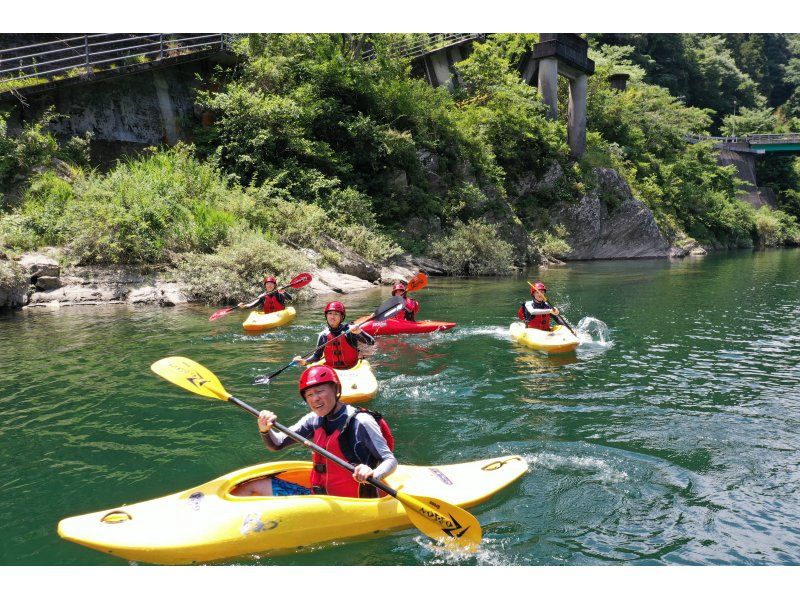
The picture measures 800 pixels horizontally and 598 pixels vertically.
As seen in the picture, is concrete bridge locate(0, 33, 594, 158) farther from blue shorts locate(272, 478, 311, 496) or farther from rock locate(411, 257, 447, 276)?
blue shorts locate(272, 478, 311, 496)

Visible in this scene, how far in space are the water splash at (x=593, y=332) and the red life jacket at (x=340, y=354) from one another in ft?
14.7

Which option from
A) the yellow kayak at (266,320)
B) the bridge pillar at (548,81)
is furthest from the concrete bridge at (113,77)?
the yellow kayak at (266,320)

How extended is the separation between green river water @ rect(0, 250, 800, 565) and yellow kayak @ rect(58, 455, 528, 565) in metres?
0.12

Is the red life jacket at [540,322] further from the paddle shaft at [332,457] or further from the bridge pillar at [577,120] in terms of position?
the bridge pillar at [577,120]

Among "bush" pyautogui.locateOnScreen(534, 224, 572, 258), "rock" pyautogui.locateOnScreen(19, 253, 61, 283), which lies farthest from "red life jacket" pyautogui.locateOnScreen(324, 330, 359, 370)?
"bush" pyautogui.locateOnScreen(534, 224, 572, 258)

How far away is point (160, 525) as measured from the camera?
3793mm

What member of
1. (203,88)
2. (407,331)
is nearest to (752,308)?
(407,331)

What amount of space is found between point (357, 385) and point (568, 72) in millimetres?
28136

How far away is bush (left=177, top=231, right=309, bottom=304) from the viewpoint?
45.0 feet

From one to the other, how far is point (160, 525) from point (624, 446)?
415cm

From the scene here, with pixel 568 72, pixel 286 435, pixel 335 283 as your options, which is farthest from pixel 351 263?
pixel 568 72

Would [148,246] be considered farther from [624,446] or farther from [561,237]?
[561,237]

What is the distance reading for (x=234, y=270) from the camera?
13977mm

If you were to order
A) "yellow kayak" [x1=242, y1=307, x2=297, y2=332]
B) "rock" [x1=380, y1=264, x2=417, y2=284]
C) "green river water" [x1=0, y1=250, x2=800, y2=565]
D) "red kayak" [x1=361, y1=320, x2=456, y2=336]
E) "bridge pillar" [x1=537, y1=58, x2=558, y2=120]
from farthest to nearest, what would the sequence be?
1. "bridge pillar" [x1=537, y1=58, x2=558, y2=120]
2. "rock" [x1=380, y1=264, x2=417, y2=284]
3. "yellow kayak" [x1=242, y1=307, x2=297, y2=332]
4. "red kayak" [x1=361, y1=320, x2=456, y2=336]
5. "green river water" [x1=0, y1=250, x2=800, y2=565]
